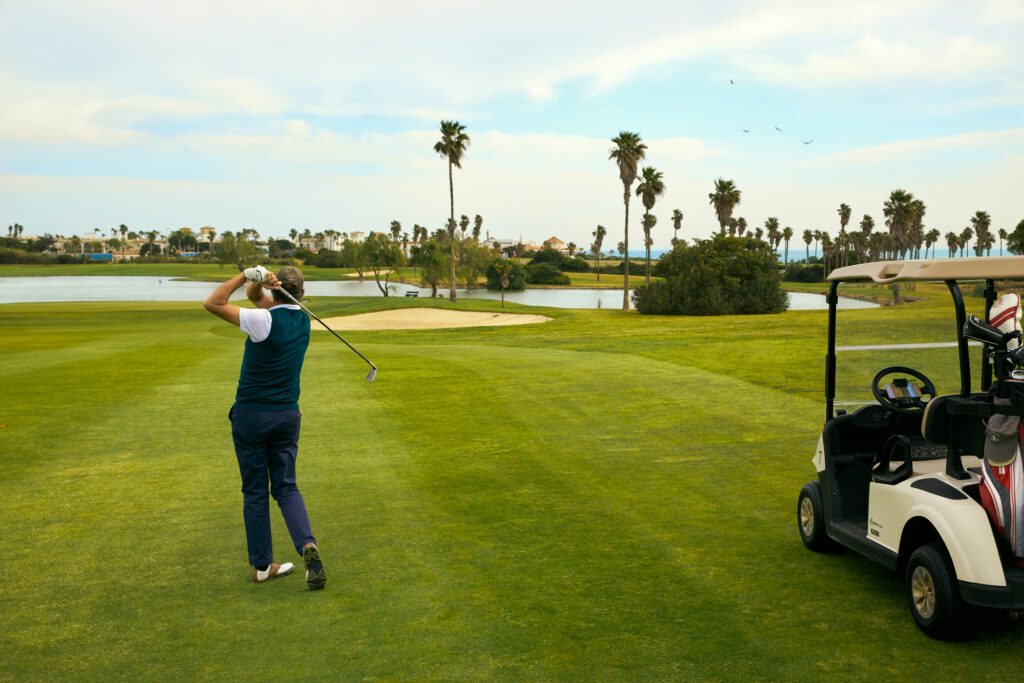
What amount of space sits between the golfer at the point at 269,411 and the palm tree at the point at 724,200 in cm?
8141

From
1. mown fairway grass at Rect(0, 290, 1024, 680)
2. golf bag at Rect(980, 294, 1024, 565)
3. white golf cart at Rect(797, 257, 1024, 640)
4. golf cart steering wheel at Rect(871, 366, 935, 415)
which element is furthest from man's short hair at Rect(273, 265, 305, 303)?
golf bag at Rect(980, 294, 1024, 565)

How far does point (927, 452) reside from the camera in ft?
17.7

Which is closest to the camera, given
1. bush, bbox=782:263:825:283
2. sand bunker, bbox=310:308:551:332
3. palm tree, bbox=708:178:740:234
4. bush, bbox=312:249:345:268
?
sand bunker, bbox=310:308:551:332

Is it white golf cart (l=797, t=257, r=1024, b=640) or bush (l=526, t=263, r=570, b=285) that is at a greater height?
bush (l=526, t=263, r=570, b=285)

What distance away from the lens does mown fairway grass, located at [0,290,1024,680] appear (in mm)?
4309

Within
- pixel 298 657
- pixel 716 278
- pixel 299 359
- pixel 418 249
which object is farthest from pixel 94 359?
pixel 418 249

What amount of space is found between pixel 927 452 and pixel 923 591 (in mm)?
1177

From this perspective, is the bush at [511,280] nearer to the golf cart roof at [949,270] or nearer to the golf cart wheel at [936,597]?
the golf cart roof at [949,270]

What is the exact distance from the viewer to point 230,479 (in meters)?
8.48

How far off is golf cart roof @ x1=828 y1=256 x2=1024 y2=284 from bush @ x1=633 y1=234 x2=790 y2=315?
50429mm

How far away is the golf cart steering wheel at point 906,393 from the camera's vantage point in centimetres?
564

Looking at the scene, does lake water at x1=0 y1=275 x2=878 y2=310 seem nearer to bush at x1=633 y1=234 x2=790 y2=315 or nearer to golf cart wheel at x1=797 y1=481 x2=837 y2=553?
bush at x1=633 y1=234 x2=790 y2=315

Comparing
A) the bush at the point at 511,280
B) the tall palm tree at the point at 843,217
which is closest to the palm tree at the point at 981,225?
the tall palm tree at the point at 843,217

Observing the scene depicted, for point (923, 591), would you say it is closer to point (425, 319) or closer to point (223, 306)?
point (223, 306)
